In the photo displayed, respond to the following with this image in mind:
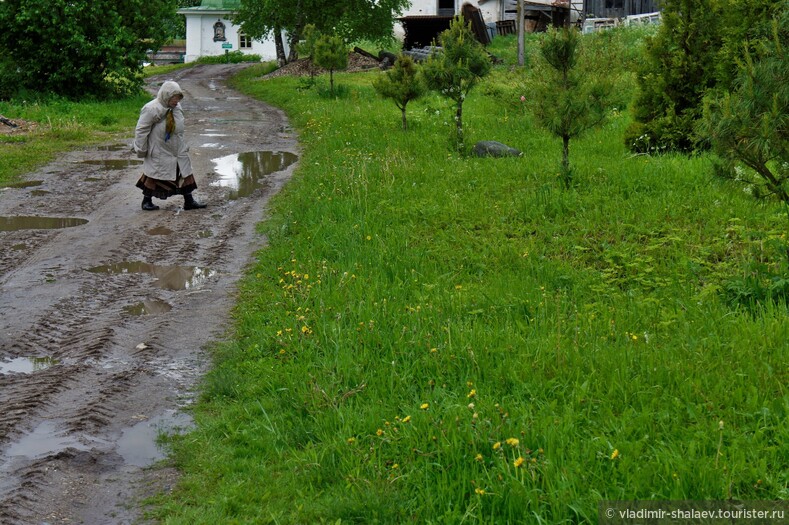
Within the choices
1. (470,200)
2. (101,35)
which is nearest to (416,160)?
(470,200)

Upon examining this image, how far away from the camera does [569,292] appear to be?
23.6ft

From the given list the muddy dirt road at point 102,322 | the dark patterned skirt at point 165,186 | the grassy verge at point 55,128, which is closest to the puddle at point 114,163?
the muddy dirt road at point 102,322

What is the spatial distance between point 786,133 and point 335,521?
4290 mm

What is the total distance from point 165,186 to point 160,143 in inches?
23.4

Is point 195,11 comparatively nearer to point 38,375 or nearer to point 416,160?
point 416,160

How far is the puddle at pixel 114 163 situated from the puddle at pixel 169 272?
716cm

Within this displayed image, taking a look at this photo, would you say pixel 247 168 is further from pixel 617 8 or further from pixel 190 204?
pixel 617 8

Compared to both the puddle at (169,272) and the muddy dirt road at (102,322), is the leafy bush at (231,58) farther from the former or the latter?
the puddle at (169,272)

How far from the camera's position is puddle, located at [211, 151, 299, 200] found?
13938mm

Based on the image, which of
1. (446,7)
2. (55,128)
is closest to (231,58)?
(446,7)

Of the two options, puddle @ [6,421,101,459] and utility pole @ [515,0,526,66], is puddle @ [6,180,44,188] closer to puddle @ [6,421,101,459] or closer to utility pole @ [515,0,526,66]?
puddle @ [6,421,101,459]

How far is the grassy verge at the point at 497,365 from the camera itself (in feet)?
13.6

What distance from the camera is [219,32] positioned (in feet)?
199

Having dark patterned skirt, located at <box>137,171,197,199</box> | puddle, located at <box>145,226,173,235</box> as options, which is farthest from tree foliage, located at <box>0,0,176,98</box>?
puddle, located at <box>145,226,173,235</box>
